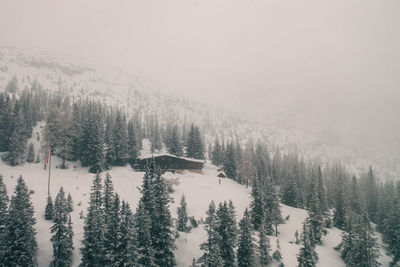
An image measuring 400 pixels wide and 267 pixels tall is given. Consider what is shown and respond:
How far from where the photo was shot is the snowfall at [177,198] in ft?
123

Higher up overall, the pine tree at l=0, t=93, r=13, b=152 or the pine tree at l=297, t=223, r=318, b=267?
the pine tree at l=0, t=93, r=13, b=152

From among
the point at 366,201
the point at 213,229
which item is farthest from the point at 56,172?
the point at 366,201

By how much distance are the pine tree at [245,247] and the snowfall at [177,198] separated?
23.6ft

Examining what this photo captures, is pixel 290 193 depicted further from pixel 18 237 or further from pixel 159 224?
pixel 18 237

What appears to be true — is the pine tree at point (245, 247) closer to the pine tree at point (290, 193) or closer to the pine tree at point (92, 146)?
the pine tree at point (290, 193)

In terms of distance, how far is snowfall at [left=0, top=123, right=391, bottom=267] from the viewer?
37.6 metres

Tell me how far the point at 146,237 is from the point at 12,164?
45.4m

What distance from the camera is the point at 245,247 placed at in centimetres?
3422

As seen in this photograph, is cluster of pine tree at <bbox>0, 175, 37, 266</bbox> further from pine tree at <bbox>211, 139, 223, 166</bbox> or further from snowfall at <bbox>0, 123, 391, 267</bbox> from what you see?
pine tree at <bbox>211, 139, 223, 166</bbox>

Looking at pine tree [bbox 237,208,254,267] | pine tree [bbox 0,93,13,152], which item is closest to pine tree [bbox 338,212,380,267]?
pine tree [bbox 237,208,254,267]

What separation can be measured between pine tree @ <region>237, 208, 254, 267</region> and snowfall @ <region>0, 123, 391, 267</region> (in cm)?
718

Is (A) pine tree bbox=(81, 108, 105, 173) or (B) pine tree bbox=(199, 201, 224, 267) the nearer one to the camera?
Answer: (B) pine tree bbox=(199, 201, 224, 267)

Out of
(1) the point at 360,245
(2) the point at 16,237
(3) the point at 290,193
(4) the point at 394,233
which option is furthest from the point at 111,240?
(4) the point at 394,233

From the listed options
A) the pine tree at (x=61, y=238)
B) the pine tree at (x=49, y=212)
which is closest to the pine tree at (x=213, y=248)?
the pine tree at (x=61, y=238)
